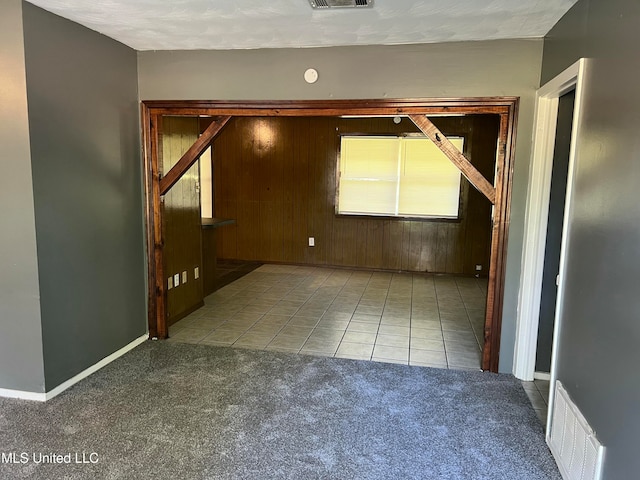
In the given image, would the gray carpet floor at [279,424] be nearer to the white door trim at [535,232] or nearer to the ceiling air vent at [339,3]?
the white door trim at [535,232]

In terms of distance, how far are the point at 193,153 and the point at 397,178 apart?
3784 mm

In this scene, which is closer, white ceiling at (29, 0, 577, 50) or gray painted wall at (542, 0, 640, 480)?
gray painted wall at (542, 0, 640, 480)

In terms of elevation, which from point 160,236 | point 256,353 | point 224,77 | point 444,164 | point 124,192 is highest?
point 224,77

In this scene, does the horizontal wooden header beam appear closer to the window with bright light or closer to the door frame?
the door frame

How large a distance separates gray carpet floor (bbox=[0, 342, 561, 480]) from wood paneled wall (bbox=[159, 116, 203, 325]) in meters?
1.05

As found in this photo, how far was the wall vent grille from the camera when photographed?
175cm

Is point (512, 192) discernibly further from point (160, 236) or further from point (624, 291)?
point (160, 236)

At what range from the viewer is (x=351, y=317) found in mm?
4523

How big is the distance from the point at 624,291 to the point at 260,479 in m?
1.73

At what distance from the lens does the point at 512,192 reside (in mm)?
3041

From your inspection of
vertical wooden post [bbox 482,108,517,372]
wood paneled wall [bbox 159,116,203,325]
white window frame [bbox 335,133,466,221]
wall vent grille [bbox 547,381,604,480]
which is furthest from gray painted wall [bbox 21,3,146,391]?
white window frame [bbox 335,133,466,221]

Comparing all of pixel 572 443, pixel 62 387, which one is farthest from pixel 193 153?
pixel 572 443

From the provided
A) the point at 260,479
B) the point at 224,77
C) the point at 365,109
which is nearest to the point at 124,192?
the point at 224,77

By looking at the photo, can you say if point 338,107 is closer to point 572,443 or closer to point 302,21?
point 302,21
